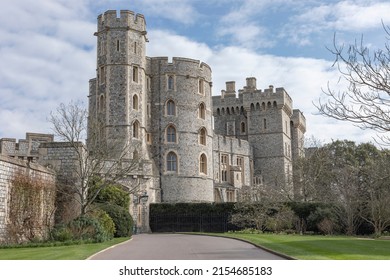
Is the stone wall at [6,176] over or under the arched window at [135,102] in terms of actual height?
under

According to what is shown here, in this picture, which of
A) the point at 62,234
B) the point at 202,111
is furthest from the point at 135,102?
the point at 62,234

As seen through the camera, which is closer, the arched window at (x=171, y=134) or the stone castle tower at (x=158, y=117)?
the stone castle tower at (x=158, y=117)

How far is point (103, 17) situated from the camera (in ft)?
132

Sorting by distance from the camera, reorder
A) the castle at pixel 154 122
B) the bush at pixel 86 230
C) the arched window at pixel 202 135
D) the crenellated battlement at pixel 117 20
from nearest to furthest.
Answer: the bush at pixel 86 230 < the castle at pixel 154 122 < the crenellated battlement at pixel 117 20 < the arched window at pixel 202 135

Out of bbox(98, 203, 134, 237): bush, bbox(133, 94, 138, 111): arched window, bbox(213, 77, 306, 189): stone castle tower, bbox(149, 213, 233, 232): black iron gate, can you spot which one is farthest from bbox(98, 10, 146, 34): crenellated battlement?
bbox(213, 77, 306, 189): stone castle tower

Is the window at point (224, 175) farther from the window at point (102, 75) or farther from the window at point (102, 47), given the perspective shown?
the window at point (102, 47)

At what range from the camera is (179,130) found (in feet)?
144

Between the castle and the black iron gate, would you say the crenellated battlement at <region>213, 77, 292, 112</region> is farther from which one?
the black iron gate

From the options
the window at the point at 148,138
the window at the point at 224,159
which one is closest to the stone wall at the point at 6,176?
the window at the point at 148,138

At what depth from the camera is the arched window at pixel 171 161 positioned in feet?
142

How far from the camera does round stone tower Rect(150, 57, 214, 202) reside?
141ft

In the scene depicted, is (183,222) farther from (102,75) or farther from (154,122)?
(102,75)

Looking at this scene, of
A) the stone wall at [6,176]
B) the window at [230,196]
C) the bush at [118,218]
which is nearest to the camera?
the stone wall at [6,176]

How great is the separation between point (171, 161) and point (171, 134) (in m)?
2.10
